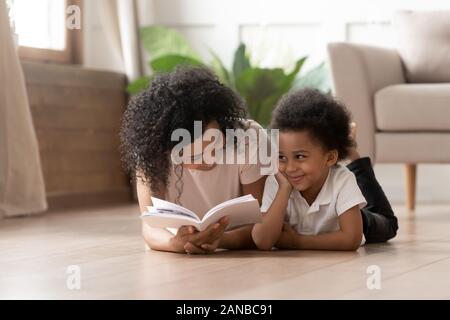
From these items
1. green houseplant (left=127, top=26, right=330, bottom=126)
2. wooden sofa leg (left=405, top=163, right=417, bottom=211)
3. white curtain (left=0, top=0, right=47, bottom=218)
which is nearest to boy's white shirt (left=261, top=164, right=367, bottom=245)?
white curtain (left=0, top=0, right=47, bottom=218)

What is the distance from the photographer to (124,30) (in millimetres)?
4910

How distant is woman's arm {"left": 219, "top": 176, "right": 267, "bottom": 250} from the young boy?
0.03 m

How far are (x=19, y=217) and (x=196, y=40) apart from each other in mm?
1835

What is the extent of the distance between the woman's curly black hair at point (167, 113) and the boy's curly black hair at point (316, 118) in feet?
0.36

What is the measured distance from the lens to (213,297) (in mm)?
1603

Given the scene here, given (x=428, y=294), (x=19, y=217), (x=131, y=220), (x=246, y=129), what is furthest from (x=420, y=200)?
(x=428, y=294)

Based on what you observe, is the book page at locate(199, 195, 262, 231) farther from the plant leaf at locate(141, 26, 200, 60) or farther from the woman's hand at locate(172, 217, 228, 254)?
the plant leaf at locate(141, 26, 200, 60)

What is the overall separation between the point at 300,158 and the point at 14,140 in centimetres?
175

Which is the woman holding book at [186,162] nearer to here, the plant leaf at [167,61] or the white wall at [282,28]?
the plant leaf at [167,61]

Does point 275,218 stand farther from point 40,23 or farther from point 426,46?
point 40,23

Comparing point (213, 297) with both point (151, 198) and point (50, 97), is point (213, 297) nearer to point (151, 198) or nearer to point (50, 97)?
point (151, 198)

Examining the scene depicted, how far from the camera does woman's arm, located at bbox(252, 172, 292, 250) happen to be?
225cm

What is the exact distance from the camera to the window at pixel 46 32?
4301 millimetres

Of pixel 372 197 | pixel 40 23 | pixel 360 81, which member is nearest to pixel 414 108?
pixel 360 81
